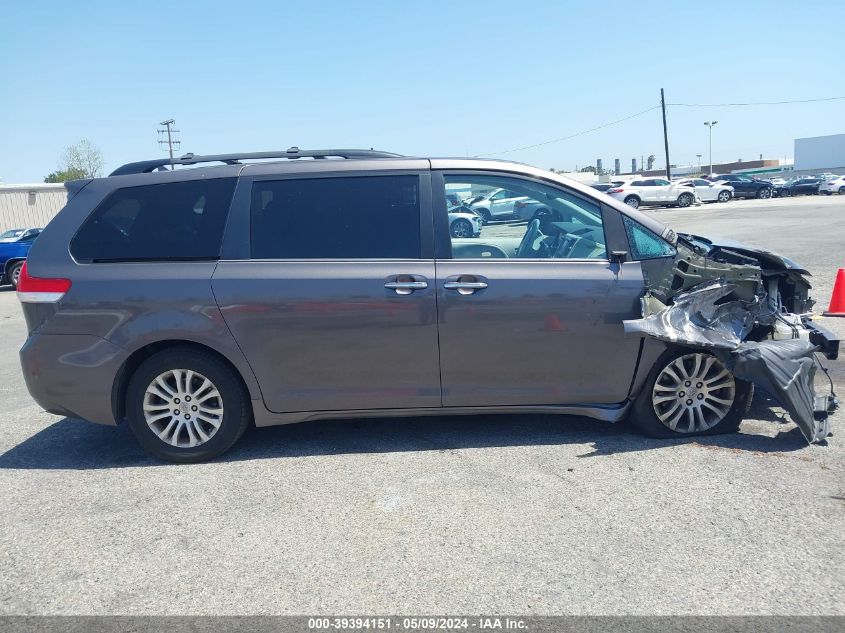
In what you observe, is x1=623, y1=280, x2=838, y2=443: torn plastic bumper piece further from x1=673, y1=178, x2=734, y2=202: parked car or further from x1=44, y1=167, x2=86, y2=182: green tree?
x1=44, y1=167, x2=86, y2=182: green tree

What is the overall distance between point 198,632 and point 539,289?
2.80 m

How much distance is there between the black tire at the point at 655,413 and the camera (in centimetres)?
493

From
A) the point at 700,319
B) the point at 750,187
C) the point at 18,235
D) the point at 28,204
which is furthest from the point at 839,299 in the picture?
the point at 750,187

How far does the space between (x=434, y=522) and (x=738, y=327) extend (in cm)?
256

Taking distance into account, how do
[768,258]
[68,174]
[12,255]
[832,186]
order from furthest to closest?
[68,174] → [832,186] → [12,255] → [768,258]

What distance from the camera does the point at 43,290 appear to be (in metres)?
4.85

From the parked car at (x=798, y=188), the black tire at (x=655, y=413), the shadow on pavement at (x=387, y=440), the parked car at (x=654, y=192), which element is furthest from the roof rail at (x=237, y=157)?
the parked car at (x=798, y=188)

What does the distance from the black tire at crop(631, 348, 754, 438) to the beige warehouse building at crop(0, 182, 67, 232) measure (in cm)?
3860

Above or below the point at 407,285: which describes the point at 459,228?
above

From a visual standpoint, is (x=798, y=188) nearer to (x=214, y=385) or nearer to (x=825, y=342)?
(x=825, y=342)

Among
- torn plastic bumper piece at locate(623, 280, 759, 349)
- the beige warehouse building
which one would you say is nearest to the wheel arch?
torn plastic bumper piece at locate(623, 280, 759, 349)

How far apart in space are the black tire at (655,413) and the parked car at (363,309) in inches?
0.5

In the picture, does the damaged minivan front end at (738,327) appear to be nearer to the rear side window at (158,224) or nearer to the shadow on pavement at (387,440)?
the shadow on pavement at (387,440)

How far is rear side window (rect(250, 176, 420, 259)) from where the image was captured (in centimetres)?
486
